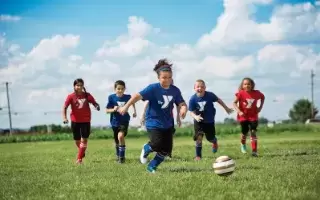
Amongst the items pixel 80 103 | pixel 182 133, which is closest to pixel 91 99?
pixel 80 103

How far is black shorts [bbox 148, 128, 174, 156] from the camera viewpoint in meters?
10.6

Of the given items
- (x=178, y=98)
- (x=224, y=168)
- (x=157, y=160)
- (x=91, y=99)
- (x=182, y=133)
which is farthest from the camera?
(x=182, y=133)

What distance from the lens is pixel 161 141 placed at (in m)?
10.6

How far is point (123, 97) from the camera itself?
15.2 m

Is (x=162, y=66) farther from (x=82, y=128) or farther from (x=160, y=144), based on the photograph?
(x=82, y=128)

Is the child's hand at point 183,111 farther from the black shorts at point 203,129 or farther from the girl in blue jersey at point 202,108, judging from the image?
the black shorts at point 203,129

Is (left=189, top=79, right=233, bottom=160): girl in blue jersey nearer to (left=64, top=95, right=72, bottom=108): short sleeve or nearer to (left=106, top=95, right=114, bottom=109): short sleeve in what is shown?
(left=106, top=95, right=114, bottom=109): short sleeve

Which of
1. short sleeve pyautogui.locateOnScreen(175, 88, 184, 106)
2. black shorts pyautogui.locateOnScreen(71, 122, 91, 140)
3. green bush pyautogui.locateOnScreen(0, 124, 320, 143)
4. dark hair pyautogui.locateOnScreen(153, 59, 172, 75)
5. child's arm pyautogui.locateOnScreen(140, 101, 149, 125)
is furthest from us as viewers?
green bush pyautogui.locateOnScreen(0, 124, 320, 143)

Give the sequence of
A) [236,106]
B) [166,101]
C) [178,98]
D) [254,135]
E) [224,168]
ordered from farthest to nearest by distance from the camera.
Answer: [236,106]
[254,135]
[178,98]
[166,101]
[224,168]

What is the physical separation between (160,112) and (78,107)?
499 cm

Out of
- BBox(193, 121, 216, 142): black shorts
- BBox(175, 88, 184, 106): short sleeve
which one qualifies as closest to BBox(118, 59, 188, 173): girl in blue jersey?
BBox(175, 88, 184, 106): short sleeve

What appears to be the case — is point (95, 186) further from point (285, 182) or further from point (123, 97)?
point (123, 97)

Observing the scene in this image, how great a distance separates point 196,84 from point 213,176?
6184mm

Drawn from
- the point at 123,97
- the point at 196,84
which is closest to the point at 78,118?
the point at 123,97
